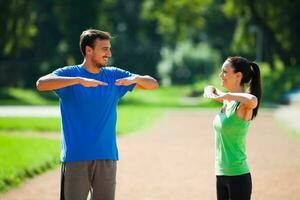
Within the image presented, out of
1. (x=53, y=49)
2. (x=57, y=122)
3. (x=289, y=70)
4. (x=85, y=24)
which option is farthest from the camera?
(x=53, y=49)

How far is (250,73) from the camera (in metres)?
5.43

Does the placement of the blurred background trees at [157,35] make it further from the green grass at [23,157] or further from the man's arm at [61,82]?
the man's arm at [61,82]

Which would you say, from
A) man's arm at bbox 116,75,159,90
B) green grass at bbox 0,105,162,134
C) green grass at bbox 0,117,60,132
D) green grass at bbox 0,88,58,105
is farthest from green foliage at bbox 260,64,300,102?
man's arm at bbox 116,75,159,90

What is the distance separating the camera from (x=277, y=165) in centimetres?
1286

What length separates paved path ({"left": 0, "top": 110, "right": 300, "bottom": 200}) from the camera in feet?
30.8

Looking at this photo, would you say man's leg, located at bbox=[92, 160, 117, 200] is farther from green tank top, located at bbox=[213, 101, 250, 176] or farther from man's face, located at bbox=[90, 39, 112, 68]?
green tank top, located at bbox=[213, 101, 250, 176]

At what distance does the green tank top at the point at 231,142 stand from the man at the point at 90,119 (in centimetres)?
66

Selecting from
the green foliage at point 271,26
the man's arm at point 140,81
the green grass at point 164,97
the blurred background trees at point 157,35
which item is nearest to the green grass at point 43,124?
the man's arm at point 140,81

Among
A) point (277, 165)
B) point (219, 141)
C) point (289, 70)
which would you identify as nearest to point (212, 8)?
point (289, 70)

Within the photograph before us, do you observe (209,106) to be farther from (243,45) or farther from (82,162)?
(82,162)

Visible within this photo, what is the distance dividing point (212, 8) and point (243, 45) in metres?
18.6

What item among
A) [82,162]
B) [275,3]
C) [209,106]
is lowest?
[209,106]

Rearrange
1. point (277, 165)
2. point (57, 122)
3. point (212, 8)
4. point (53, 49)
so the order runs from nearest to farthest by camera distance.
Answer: point (277, 165) → point (57, 122) → point (53, 49) → point (212, 8)

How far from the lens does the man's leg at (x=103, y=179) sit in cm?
505
